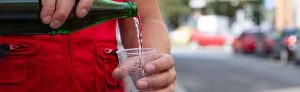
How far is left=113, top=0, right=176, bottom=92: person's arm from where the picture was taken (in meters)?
1.46

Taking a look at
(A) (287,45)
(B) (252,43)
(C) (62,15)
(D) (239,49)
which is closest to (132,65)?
(C) (62,15)

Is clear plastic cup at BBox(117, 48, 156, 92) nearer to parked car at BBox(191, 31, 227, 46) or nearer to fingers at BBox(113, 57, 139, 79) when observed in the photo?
fingers at BBox(113, 57, 139, 79)

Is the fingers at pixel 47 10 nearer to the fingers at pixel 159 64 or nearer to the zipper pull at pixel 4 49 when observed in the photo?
the fingers at pixel 159 64

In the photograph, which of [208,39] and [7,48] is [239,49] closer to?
[208,39]

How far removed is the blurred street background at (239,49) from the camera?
1734 centimetres

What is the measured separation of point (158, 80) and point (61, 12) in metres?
0.30

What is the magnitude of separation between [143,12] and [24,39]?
14.3 inches

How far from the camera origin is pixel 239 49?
36.9 meters

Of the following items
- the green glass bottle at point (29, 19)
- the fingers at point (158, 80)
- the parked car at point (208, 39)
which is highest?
the green glass bottle at point (29, 19)

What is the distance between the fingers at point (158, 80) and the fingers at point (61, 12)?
22cm

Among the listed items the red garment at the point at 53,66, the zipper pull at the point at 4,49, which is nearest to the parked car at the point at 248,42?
the red garment at the point at 53,66

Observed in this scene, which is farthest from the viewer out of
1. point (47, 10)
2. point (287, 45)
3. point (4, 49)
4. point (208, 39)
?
point (208, 39)

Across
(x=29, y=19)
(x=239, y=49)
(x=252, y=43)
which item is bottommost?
(x=239, y=49)

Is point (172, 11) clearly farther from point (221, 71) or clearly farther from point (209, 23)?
point (221, 71)
